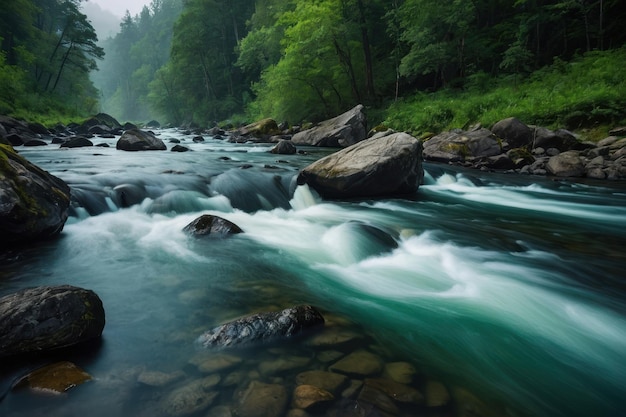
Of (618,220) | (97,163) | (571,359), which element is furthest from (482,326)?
(97,163)

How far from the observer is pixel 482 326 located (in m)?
3.38

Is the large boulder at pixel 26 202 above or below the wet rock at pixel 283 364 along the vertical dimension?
above

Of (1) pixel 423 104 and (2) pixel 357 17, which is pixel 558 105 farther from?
(2) pixel 357 17

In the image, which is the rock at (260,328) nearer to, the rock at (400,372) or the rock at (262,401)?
the rock at (262,401)

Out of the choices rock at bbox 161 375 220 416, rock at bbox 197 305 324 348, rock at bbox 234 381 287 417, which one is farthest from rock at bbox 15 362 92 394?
rock at bbox 234 381 287 417

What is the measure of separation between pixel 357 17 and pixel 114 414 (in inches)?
1030

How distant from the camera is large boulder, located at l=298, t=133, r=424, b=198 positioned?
26.4 ft

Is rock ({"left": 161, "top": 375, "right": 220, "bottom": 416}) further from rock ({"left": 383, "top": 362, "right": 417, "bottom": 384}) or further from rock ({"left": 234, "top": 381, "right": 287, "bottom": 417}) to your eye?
rock ({"left": 383, "top": 362, "right": 417, "bottom": 384})

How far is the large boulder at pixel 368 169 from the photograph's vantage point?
8.04 metres

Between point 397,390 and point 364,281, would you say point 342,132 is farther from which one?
point 397,390

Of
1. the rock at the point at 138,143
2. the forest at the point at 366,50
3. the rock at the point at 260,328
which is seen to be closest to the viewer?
the rock at the point at 260,328

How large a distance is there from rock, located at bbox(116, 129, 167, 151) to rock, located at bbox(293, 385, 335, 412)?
51.1ft

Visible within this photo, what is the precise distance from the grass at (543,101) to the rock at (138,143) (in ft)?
43.3

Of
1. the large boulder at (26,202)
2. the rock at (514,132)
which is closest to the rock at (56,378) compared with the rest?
the large boulder at (26,202)
